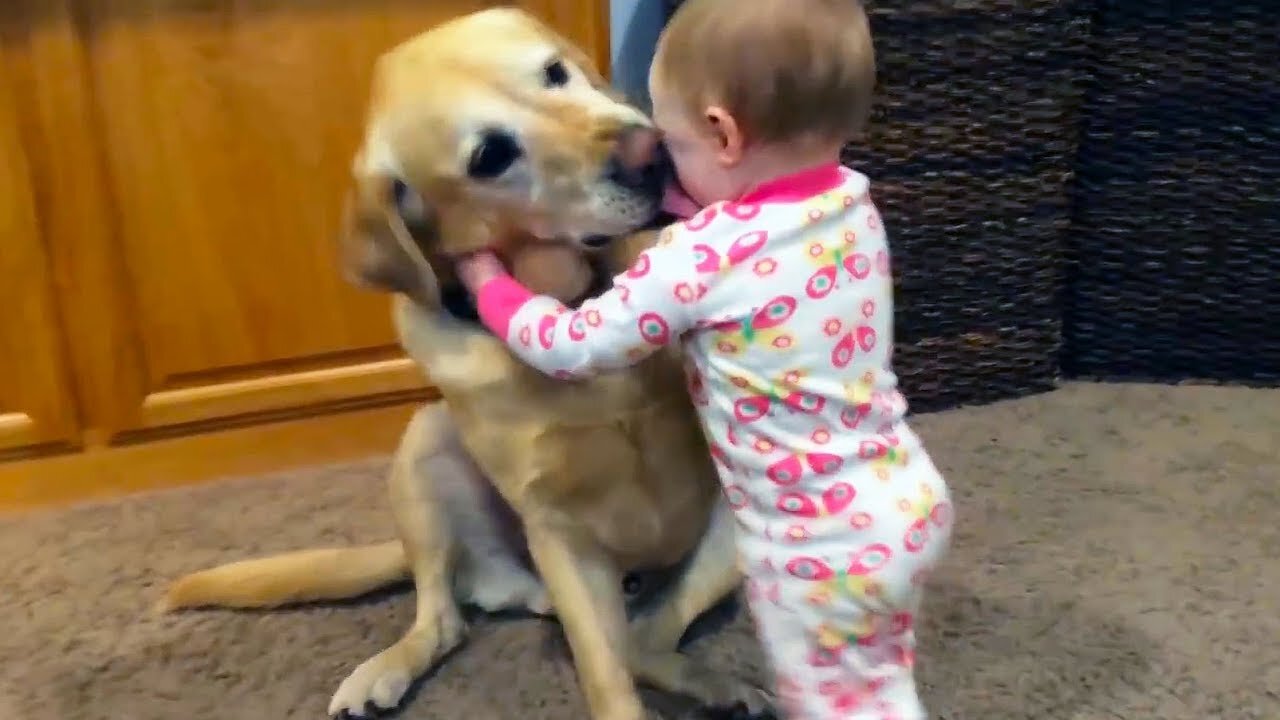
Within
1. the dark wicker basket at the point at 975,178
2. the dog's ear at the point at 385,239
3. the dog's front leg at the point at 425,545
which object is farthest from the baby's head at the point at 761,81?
the dark wicker basket at the point at 975,178

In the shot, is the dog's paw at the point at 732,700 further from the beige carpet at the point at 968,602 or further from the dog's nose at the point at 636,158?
the dog's nose at the point at 636,158

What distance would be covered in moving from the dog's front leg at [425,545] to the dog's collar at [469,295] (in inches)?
7.8

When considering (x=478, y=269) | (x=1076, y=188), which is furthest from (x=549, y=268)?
(x=1076, y=188)

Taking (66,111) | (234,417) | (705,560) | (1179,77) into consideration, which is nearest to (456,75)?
(705,560)

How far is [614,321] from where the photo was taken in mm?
975

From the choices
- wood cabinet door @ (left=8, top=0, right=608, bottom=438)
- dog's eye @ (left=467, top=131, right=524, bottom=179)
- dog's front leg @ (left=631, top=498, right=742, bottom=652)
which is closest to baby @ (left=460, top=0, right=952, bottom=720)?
dog's eye @ (left=467, top=131, right=524, bottom=179)

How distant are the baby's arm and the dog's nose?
0.10m

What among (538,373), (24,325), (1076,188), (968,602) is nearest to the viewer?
(538,373)

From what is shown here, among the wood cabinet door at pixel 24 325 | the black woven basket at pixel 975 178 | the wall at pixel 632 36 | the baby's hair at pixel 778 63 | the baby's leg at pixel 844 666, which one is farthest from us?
the wall at pixel 632 36

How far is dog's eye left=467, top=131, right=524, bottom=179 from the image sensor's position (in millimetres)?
1070

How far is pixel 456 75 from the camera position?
107 cm

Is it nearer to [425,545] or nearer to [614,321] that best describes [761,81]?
[614,321]

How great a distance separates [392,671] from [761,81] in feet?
2.24

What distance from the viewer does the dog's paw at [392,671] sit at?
1247mm
